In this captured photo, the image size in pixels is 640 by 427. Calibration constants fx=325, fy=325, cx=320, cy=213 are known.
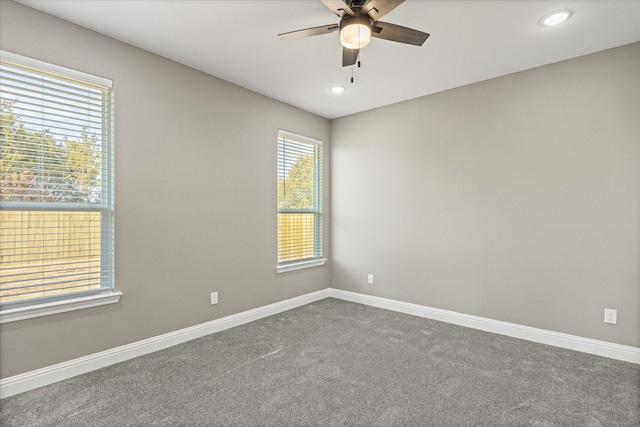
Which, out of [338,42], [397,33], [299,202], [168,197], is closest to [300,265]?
[299,202]

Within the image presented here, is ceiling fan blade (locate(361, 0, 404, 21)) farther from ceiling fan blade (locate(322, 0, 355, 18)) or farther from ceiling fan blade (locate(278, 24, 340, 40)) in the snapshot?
ceiling fan blade (locate(278, 24, 340, 40))

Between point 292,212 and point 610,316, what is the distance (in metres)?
3.35

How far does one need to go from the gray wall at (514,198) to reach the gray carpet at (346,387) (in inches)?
22.0

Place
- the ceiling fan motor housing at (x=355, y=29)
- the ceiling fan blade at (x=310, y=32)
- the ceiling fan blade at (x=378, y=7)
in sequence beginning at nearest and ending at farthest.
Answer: the ceiling fan blade at (x=378, y=7)
the ceiling fan motor housing at (x=355, y=29)
the ceiling fan blade at (x=310, y=32)

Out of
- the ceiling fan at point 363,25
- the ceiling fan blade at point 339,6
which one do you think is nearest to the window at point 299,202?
the ceiling fan at point 363,25

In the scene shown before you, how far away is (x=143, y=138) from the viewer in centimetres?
282

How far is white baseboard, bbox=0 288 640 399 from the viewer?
2.28 meters

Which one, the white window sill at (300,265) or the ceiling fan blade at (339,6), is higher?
the ceiling fan blade at (339,6)

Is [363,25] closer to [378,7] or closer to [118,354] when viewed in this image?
[378,7]

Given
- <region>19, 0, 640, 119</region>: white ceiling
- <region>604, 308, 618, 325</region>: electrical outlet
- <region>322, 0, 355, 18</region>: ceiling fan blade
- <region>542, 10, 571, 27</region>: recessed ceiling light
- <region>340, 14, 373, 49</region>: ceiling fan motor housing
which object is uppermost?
<region>19, 0, 640, 119</region>: white ceiling

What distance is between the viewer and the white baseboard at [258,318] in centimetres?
228

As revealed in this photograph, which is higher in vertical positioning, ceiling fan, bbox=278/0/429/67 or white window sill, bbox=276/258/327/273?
ceiling fan, bbox=278/0/429/67

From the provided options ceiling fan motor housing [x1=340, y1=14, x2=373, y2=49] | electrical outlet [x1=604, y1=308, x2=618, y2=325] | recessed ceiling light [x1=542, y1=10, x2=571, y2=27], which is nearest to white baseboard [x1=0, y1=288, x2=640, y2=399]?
electrical outlet [x1=604, y1=308, x2=618, y2=325]

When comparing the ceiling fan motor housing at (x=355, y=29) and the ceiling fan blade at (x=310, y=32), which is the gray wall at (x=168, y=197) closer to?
the ceiling fan blade at (x=310, y=32)
